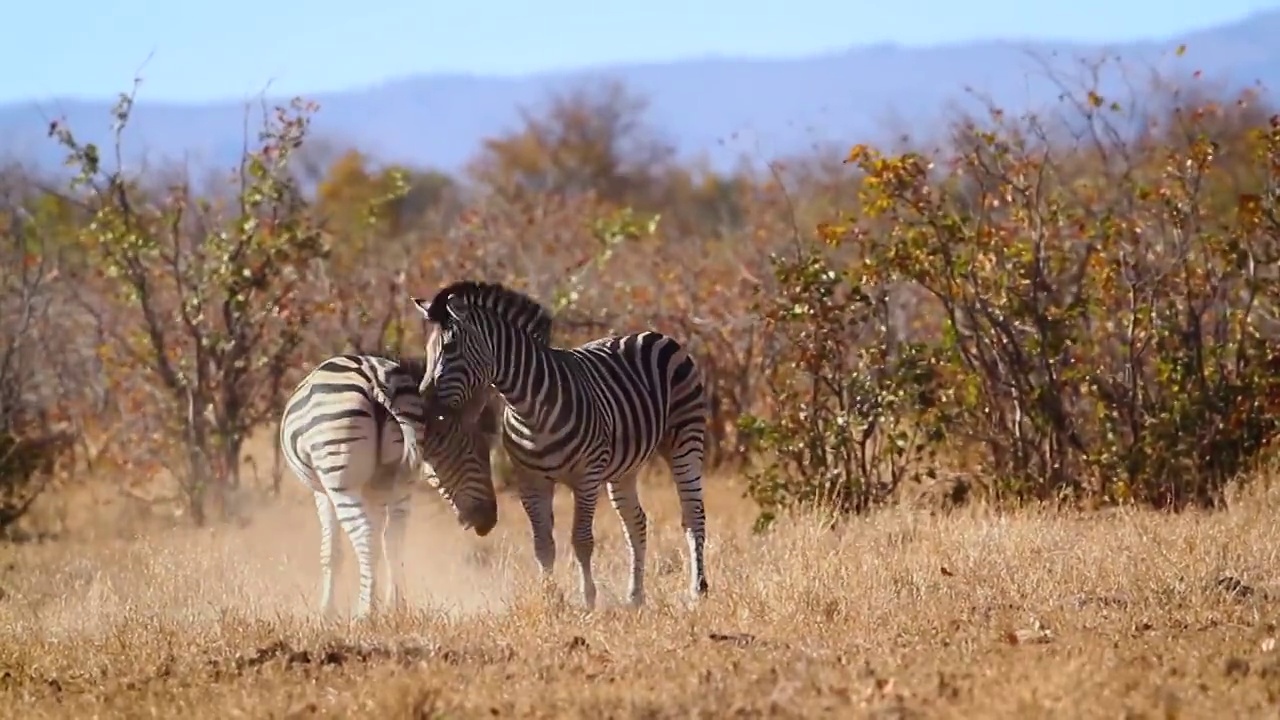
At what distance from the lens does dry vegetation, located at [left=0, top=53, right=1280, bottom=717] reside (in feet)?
25.0

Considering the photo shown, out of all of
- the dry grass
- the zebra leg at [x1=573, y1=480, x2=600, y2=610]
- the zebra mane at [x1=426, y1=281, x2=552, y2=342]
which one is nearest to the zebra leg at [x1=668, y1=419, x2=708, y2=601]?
the dry grass

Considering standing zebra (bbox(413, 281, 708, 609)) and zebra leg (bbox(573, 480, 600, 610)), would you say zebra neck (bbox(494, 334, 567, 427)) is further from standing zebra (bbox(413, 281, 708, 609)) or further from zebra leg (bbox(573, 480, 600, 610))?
zebra leg (bbox(573, 480, 600, 610))

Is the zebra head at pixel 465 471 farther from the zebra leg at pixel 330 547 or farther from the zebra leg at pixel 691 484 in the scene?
the zebra leg at pixel 691 484

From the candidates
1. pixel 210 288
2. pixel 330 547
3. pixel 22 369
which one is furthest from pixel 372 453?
pixel 22 369

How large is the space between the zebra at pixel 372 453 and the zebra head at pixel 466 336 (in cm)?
36

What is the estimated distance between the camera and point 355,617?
31.3 feet

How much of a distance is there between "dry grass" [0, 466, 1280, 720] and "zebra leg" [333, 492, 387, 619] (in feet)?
1.13

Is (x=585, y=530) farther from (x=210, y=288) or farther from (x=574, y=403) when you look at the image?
(x=210, y=288)

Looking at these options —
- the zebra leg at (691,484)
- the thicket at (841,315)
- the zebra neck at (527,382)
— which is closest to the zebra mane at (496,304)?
the zebra neck at (527,382)

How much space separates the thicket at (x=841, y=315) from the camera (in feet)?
42.9

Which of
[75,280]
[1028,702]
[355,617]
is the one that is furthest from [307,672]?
[75,280]

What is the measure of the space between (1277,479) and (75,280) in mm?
12568

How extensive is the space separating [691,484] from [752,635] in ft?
10.1

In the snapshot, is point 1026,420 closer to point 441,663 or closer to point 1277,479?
point 1277,479
